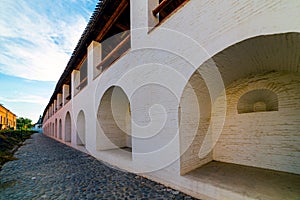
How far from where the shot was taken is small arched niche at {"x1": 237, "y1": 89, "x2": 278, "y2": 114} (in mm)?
3883

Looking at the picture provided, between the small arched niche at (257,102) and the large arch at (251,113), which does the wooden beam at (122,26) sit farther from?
the small arched niche at (257,102)

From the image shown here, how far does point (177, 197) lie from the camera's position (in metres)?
2.91

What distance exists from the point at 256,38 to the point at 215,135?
2941 millimetres

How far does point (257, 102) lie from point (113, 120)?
503 cm

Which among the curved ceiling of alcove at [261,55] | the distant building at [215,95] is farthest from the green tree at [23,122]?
the curved ceiling of alcove at [261,55]

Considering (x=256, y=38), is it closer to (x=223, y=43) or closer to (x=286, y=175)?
(x=223, y=43)

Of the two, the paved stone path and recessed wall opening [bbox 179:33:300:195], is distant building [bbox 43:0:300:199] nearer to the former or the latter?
recessed wall opening [bbox 179:33:300:195]

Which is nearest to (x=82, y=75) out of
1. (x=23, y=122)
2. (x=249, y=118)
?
(x=249, y=118)

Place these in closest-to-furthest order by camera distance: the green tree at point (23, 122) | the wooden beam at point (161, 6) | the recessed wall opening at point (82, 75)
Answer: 1. the wooden beam at point (161, 6)
2. the recessed wall opening at point (82, 75)
3. the green tree at point (23, 122)

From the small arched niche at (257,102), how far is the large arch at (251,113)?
23 mm

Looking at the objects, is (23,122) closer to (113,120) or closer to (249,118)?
(113,120)

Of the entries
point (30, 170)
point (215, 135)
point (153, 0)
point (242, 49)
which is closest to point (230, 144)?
point (215, 135)

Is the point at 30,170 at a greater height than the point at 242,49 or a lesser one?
lesser

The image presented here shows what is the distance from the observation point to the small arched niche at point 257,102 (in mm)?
3883
